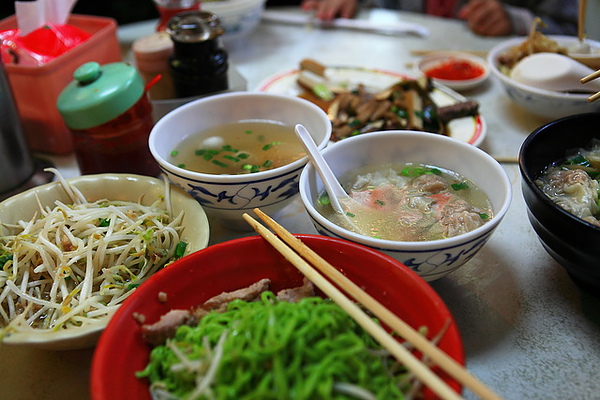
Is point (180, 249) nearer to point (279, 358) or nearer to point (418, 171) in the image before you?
point (279, 358)

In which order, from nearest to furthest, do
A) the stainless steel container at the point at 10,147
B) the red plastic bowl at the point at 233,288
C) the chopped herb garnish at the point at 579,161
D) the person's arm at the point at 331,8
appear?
the red plastic bowl at the point at 233,288, the chopped herb garnish at the point at 579,161, the stainless steel container at the point at 10,147, the person's arm at the point at 331,8

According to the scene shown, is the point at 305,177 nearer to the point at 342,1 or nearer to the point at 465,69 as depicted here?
the point at 465,69

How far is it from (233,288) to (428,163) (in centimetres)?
68

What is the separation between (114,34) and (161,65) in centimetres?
29

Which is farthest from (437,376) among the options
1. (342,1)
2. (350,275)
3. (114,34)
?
(342,1)

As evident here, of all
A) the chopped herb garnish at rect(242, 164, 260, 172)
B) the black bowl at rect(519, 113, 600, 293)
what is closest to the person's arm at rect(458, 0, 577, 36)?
the black bowl at rect(519, 113, 600, 293)

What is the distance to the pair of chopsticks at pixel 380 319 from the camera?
29.3 inches

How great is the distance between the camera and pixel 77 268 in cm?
123

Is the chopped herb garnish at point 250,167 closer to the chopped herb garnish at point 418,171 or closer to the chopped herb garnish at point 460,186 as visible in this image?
the chopped herb garnish at point 418,171

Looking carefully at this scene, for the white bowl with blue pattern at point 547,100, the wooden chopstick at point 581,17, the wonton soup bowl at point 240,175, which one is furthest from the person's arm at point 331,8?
the wonton soup bowl at point 240,175

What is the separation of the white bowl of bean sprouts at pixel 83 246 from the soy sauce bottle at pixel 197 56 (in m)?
0.64

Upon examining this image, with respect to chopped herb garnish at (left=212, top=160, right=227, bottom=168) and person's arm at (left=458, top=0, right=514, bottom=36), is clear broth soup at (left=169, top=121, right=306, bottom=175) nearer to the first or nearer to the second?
chopped herb garnish at (left=212, top=160, right=227, bottom=168)

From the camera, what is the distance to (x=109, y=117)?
59.9 inches

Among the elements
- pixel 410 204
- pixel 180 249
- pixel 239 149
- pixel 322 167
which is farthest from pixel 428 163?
pixel 180 249
